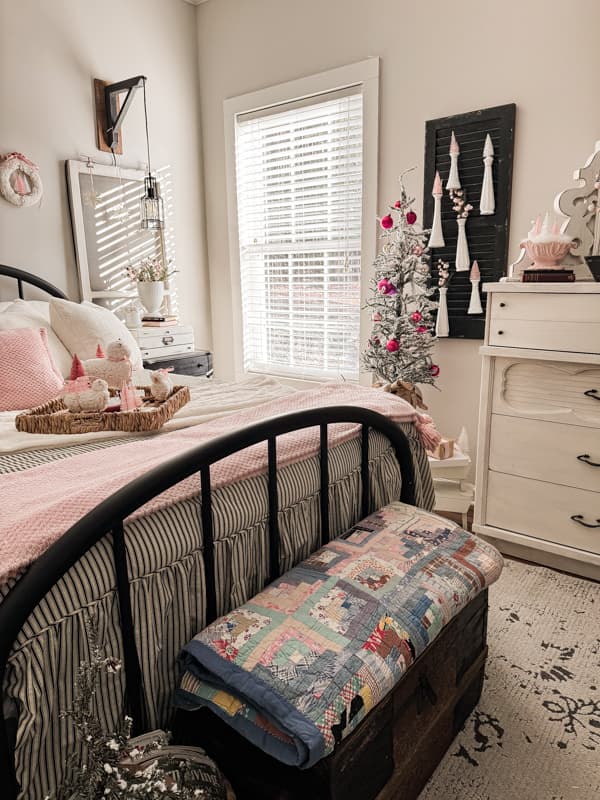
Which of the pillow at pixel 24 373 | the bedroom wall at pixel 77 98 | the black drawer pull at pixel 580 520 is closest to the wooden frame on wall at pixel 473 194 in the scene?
the black drawer pull at pixel 580 520

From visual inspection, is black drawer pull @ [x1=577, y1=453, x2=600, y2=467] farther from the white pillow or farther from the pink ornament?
the white pillow

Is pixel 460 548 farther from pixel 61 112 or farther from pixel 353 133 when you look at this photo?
pixel 61 112

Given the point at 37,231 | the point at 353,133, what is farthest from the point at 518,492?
the point at 37,231

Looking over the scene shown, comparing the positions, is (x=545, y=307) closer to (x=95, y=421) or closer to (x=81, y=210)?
(x=95, y=421)

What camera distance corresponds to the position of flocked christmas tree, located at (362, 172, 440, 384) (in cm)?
Result: 281

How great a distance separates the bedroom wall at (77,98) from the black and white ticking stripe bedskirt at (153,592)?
1.95 metres

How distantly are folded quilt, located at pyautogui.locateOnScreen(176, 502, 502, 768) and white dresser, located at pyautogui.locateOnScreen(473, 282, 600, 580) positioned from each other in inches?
40.1

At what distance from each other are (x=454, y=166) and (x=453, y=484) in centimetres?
153

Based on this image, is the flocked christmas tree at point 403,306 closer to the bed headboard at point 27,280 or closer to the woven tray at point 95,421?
the woven tray at point 95,421

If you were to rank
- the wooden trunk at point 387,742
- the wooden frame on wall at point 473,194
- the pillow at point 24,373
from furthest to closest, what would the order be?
the wooden frame on wall at point 473,194
the pillow at point 24,373
the wooden trunk at point 387,742

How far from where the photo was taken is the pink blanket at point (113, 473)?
924 mm

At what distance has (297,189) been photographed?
347cm

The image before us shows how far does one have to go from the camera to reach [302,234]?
3506 millimetres

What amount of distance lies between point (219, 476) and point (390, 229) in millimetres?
2073
